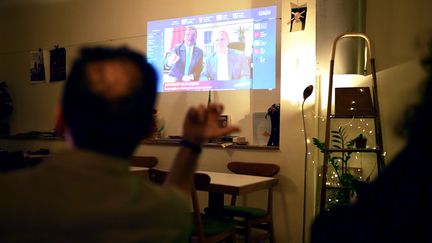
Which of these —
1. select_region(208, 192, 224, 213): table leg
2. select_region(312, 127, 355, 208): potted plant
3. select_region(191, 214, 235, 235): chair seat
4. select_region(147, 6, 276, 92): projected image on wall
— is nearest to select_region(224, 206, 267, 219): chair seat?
select_region(208, 192, 224, 213): table leg

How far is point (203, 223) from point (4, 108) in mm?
4197

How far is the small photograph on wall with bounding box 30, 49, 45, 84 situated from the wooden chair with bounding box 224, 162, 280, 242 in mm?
3176

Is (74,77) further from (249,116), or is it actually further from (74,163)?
(249,116)

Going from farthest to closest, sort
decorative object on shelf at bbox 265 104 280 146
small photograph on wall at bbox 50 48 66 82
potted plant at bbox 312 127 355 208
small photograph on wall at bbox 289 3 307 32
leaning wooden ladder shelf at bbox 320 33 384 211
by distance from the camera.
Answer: small photograph on wall at bbox 50 48 66 82, decorative object on shelf at bbox 265 104 280 146, small photograph on wall at bbox 289 3 307 32, potted plant at bbox 312 127 355 208, leaning wooden ladder shelf at bbox 320 33 384 211

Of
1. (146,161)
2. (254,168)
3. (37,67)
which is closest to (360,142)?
(254,168)

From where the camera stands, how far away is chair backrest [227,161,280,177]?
143 inches

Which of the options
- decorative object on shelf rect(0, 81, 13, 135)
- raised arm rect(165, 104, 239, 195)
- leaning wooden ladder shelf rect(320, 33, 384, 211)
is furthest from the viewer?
decorative object on shelf rect(0, 81, 13, 135)

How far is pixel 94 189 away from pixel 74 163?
53mm

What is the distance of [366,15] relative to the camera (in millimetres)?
3629

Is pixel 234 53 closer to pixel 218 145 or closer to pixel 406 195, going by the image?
pixel 218 145

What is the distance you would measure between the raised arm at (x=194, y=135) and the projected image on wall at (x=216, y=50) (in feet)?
10.4

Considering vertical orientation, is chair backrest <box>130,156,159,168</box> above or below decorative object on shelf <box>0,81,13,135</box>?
below

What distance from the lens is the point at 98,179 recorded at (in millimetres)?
670

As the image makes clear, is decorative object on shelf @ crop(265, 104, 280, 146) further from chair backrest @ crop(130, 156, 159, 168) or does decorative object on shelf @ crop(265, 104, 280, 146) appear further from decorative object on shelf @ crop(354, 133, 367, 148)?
chair backrest @ crop(130, 156, 159, 168)
